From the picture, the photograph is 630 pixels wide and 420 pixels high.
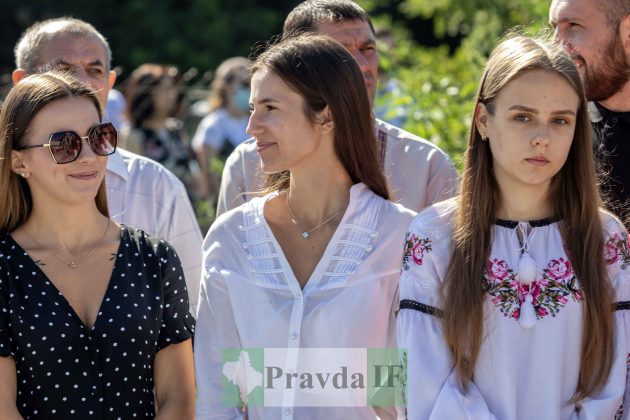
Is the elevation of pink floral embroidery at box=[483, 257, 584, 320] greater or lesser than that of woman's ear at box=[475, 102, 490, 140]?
lesser

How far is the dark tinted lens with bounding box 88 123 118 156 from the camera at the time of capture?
3.87 meters

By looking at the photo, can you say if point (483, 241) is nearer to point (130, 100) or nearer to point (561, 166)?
point (561, 166)

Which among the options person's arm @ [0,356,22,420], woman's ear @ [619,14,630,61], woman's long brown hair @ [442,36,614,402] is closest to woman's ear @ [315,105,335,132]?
woman's long brown hair @ [442,36,614,402]

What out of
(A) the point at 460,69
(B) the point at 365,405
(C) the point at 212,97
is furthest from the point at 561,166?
(C) the point at 212,97

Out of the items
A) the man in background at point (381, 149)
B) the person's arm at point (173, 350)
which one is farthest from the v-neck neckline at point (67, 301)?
the man in background at point (381, 149)

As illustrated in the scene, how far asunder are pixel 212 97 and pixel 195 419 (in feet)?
22.6

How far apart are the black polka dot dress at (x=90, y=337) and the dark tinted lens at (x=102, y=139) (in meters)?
0.34

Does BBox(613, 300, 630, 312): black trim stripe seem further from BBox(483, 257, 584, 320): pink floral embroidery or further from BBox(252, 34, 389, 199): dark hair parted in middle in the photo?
BBox(252, 34, 389, 199): dark hair parted in middle

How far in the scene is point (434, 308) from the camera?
3.45 m

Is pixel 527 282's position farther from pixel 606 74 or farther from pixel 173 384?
pixel 606 74

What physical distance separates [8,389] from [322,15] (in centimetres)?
218

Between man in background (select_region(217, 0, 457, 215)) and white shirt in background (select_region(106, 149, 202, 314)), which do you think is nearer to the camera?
man in background (select_region(217, 0, 457, 215))

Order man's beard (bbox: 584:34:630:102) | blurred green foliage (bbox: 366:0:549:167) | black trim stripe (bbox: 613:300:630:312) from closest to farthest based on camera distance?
black trim stripe (bbox: 613:300:630:312) → man's beard (bbox: 584:34:630:102) → blurred green foliage (bbox: 366:0:549:167)

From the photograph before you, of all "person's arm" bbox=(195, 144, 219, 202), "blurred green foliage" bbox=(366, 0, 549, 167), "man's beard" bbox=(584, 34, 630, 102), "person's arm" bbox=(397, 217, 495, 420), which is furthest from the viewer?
"person's arm" bbox=(195, 144, 219, 202)
